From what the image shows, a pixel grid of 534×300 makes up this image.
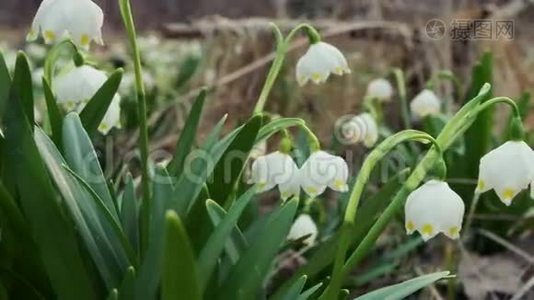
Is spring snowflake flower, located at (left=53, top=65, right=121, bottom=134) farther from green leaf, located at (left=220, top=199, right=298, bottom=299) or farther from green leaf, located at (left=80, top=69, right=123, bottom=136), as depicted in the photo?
green leaf, located at (left=220, top=199, right=298, bottom=299)

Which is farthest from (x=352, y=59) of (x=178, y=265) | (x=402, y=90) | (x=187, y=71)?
(x=178, y=265)

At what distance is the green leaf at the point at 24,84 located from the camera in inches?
47.1

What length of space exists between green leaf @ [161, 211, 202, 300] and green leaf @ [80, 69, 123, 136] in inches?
18.2

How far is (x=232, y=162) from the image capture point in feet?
4.41

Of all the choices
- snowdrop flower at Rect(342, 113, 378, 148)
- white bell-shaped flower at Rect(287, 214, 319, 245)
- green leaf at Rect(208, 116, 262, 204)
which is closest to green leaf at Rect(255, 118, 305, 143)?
green leaf at Rect(208, 116, 262, 204)

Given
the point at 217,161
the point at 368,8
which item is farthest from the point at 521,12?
the point at 217,161

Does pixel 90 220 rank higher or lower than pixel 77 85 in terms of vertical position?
lower

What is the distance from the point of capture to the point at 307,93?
3.04 metres

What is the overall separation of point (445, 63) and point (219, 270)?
70.0 inches

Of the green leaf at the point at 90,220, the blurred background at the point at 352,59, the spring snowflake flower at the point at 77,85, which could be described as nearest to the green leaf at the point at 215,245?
the green leaf at the point at 90,220

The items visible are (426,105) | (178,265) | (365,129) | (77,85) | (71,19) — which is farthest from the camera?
(426,105)

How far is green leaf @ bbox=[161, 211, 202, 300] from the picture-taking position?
2.92 ft

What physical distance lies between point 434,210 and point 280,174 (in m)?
0.32

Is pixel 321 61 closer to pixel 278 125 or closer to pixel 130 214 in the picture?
pixel 278 125
